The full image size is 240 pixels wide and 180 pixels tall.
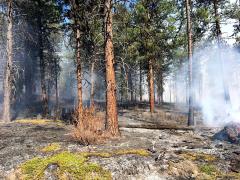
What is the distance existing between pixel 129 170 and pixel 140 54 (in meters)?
18.2

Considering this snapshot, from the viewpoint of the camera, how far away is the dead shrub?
8.93 metres

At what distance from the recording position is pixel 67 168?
7.01 meters

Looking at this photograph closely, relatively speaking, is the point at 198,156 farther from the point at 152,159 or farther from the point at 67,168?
the point at 67,168

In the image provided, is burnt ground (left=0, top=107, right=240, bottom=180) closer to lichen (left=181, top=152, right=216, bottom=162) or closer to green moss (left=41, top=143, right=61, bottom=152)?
lichen (left=181, top=152, right=216, bottom=162)

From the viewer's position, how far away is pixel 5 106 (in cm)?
1791

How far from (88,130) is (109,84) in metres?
2.26

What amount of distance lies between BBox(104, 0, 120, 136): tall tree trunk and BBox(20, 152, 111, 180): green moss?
9.91ft

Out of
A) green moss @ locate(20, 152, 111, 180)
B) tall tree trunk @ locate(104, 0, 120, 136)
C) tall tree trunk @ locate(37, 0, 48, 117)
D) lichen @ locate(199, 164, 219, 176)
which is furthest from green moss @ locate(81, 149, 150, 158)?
tall tree trunk @ locate(37, 0, 48, 117)

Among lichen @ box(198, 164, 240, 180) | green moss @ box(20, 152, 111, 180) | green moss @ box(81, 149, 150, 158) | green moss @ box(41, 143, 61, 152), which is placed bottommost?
lichen @ box(198, 164, 240, 180)

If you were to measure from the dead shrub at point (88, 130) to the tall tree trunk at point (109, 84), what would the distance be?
0.75 metres

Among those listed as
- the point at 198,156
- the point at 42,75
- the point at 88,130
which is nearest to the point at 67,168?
the point at 88,130

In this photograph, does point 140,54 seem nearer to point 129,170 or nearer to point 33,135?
point 33,135

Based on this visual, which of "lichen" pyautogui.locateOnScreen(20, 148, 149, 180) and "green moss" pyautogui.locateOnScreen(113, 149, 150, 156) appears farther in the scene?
"green moss" pyautogui.locateOnScreen(113, 149, 150, 156)

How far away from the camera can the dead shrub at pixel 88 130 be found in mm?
8930
